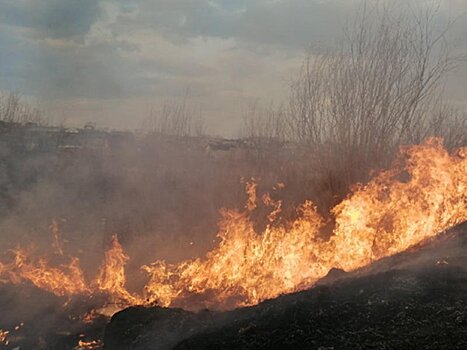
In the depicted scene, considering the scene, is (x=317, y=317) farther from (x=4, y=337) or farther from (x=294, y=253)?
(x=4, y=337)

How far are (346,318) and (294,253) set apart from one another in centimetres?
287

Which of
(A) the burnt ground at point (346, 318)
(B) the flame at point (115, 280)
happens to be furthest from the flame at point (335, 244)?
(A) the burnt ground at point (346, 318)

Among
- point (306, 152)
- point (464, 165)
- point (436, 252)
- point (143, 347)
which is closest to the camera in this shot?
point (143, 347)

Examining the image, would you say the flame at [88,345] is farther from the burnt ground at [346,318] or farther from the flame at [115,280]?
the flame at [115,280]

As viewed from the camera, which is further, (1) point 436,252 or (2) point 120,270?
(2) point 120,270

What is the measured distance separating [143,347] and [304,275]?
122 inches

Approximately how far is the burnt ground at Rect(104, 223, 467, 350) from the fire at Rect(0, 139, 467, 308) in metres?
1.02

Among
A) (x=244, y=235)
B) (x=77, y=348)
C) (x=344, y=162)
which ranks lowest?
(x=77, y=348)

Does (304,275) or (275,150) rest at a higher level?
(275,150)

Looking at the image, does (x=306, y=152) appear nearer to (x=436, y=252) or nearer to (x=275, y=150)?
(x=275, y=150)

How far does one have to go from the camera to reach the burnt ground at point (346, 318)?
4.96 metres

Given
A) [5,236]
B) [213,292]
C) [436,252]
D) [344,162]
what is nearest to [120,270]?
[213,292]

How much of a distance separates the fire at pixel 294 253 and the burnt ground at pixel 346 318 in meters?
1.02

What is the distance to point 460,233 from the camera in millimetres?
7469
